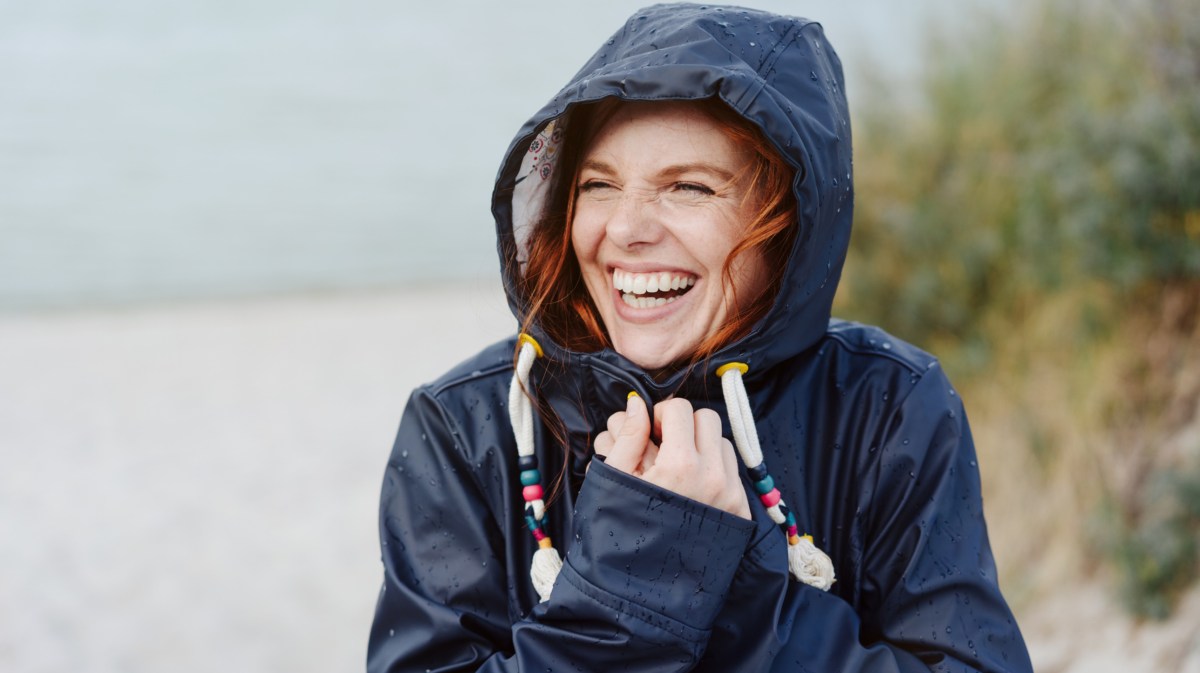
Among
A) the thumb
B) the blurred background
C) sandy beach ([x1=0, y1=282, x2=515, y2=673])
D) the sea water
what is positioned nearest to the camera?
the thumb

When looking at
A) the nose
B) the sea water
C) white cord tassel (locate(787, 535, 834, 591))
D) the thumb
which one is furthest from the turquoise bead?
the sea water

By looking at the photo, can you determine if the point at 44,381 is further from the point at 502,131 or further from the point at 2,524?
the point at 502,131

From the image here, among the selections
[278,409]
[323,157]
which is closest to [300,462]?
[278,409]

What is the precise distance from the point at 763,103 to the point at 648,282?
38 centimetres

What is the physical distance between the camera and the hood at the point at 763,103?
187cm

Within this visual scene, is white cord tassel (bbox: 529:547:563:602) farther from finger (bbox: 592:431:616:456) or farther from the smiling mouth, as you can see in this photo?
the smiling mouth

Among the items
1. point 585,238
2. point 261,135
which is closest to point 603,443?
point 585,238

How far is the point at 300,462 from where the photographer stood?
278 inches

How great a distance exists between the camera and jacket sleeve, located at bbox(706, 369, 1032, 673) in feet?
5.86

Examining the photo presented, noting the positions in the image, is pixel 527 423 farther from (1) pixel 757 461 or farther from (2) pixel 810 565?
(2) pixel 810 565

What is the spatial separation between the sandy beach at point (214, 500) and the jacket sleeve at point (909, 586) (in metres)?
1.09

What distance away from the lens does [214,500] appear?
6.44 meters

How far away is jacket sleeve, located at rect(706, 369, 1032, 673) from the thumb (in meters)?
0.25

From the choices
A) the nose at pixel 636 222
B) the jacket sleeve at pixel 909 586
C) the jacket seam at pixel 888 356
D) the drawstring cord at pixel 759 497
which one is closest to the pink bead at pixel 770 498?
the drawstring cord at pixel 759 497
